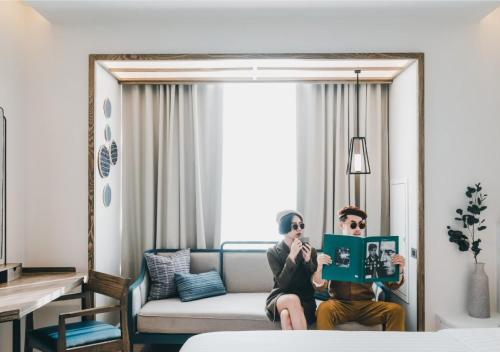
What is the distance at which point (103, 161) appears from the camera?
12.3 ft

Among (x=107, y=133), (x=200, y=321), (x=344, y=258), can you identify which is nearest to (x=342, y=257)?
(x=344, y=258)

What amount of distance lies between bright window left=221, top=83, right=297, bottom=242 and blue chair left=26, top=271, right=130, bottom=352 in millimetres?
1615

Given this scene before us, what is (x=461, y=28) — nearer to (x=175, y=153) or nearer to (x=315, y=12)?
(x=315, y=12)

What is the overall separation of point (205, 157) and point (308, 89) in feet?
3.82

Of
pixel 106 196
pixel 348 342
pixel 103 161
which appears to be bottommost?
pixel 348 342

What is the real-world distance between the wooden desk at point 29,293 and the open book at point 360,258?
1.72m

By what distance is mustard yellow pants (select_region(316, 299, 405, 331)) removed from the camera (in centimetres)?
328

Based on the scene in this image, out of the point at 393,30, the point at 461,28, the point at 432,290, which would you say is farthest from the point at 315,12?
the point at 432,290

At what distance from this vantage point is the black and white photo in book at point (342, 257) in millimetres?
3219

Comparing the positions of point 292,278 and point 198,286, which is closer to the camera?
point 292,278

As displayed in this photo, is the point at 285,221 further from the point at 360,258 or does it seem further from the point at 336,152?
the point at 336,152

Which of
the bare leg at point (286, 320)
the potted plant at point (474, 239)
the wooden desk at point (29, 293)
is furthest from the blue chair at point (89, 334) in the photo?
Answer: the potted plant at point (474, 239)

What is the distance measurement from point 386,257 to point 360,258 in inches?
7.9

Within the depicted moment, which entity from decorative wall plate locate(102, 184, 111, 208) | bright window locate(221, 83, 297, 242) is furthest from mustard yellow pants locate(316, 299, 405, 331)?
decorative wall plate locate(102, 184, 111, 208)
